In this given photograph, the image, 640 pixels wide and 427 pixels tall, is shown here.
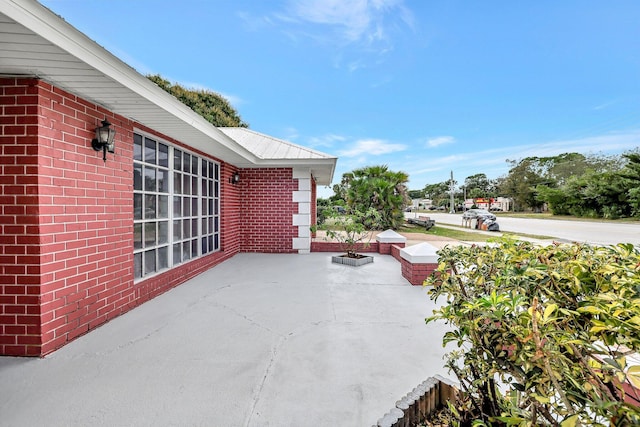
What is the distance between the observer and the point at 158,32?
10609mm

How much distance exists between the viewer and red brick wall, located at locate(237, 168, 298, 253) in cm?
835

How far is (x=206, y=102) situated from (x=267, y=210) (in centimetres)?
1997

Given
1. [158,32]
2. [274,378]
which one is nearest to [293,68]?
[158,32]

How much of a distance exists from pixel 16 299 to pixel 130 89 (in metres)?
A: 2.39

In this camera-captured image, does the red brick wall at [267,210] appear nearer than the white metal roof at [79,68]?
No

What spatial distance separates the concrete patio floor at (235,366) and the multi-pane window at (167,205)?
0.90m

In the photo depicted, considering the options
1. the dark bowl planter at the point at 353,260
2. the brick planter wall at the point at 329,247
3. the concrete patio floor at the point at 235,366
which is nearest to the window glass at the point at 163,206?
the concrete patio floor at the point at 235,366

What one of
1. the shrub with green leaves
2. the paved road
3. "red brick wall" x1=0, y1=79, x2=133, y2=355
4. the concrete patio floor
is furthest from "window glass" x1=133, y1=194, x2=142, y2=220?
the paved road

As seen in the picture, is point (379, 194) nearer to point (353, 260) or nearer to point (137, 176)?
point (353, 260)

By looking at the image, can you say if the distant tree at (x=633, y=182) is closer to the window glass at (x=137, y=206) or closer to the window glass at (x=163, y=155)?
the window glass at (x=163, y=155)

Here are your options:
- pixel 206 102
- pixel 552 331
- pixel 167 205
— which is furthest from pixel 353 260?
pixel 206 102

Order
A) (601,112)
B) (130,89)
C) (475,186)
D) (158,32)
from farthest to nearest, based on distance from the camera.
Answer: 1. (475,186)
2. (601,112)
3. (158,32)
4. (130,89)

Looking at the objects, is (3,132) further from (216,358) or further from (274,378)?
(274,378)

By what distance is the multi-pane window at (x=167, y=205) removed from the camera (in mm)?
4328
